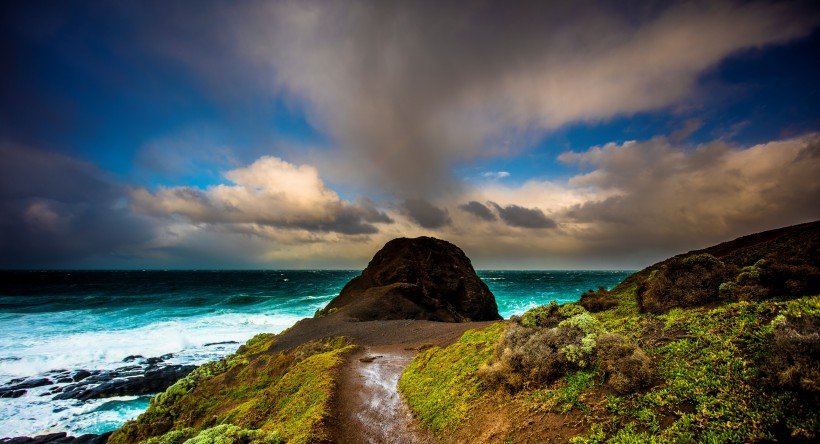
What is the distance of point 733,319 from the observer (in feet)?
24.1

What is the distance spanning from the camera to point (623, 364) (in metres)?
7.07

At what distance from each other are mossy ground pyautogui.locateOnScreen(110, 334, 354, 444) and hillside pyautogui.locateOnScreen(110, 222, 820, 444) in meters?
0.07

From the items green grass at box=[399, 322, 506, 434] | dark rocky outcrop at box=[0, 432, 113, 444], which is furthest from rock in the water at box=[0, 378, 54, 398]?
green grass at box=[399, 322, 506, 434]

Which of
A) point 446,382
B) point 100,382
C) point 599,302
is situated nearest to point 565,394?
point 446,382

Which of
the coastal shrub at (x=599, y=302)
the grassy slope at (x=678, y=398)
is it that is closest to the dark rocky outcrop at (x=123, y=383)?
the grassy slope at (x=678, y=398)

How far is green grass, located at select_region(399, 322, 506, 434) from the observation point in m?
9.03

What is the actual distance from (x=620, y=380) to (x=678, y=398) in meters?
1.00

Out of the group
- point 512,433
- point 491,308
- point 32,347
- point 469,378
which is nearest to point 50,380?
point 32,347

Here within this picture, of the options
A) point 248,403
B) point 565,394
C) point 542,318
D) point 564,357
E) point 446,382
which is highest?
point 542,318

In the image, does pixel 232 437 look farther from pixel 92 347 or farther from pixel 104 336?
pixel 104 336

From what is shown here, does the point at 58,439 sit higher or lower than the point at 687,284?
lower

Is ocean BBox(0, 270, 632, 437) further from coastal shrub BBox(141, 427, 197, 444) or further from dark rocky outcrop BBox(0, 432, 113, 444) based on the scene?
coastal shrub BBox(141, 427, 197, 444)

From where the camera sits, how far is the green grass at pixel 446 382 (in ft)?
29.6

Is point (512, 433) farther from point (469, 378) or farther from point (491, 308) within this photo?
point (491, 308)
